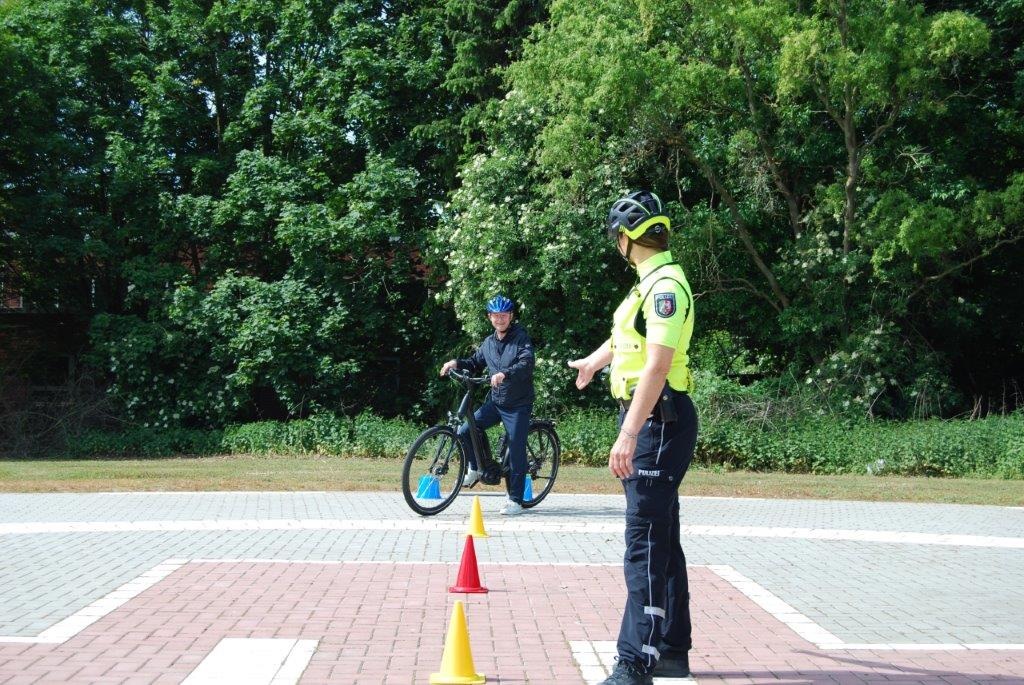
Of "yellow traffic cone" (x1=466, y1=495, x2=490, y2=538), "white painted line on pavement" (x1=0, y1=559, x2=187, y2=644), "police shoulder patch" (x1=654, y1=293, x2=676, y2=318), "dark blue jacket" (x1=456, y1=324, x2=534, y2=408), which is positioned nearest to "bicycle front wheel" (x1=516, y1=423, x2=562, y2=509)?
"dark blue jacket" (x1=456, y1=324, x2=534, y2=408)

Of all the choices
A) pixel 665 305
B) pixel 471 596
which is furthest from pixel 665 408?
pixel 471 596

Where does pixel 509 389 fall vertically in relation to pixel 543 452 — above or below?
above

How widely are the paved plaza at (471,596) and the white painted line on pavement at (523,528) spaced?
0.11 feet

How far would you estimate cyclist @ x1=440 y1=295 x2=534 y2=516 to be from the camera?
11.4 meters

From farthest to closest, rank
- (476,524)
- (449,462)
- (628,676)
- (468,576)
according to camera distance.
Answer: (449,462), (476,524), (468,576), (628,676)

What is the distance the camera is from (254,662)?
553 centimetres

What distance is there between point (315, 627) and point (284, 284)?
20734 mm

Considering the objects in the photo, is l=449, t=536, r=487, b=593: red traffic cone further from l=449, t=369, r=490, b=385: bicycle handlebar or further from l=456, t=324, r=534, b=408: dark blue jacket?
l=449, t=369, r=490, b=385: bicycle handlebar

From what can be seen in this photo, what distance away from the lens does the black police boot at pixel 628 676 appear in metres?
5.01

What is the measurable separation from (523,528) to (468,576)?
130 inches

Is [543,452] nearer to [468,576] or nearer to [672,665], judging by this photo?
[468,576]

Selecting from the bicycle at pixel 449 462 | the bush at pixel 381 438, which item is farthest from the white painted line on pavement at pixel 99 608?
the bush at pixel 381 438

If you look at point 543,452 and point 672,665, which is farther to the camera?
point 543,452

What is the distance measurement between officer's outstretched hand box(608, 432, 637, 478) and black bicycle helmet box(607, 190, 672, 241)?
37.6 inches
